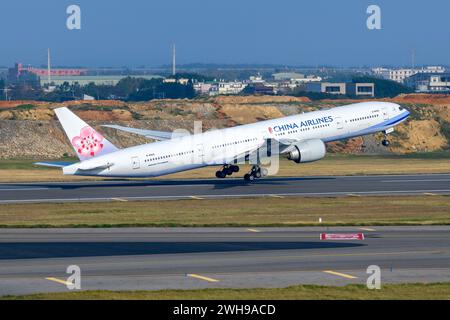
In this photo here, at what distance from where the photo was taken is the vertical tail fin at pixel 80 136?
74000 mm

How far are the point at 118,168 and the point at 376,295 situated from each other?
137 ft

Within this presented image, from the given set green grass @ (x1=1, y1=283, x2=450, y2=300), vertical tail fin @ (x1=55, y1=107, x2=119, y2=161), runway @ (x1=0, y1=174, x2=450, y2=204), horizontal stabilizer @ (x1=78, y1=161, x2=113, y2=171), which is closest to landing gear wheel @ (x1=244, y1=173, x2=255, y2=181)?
runway @ (x1=0, y1=174, x2=450, y2=204)

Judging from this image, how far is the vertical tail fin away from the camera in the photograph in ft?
243

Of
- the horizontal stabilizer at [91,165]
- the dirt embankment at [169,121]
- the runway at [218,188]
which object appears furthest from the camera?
the dirt embankment at [169,121]

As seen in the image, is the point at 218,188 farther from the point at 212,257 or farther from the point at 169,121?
the point at 169,121

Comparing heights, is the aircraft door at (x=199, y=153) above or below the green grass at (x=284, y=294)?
above

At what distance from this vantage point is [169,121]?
14038cm

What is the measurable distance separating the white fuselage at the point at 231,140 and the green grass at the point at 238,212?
5.92 m

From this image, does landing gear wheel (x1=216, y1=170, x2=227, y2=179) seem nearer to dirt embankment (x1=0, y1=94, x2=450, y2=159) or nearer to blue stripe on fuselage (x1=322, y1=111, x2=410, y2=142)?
blue stripe on fuselage (x1=322, y1=111, x2=410, y2=142)

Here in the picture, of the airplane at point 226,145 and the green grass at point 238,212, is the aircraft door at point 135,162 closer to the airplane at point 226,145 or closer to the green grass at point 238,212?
the airplane at point 226,145

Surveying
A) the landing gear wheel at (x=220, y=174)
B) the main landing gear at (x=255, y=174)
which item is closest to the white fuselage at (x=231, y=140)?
the main landing gear at (x=255, y=174)

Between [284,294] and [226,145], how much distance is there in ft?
147

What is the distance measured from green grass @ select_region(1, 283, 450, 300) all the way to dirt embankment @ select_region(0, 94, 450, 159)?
82616 millimetres

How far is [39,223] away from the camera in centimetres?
5928
